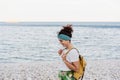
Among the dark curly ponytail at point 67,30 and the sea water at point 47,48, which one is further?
the sea water at point 47,48

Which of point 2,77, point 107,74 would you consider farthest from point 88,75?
point 2,77

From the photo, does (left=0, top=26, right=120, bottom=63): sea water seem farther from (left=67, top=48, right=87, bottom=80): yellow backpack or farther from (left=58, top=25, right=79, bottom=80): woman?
(left=67, top=48, right=87, bottom=80): yellow backpack

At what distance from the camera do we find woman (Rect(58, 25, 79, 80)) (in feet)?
21.1

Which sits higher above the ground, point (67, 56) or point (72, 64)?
point (67, 56)

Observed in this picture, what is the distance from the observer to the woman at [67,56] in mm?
6426

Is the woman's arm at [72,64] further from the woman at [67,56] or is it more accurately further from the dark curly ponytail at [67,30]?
the dark curly ponytail at [67,30]

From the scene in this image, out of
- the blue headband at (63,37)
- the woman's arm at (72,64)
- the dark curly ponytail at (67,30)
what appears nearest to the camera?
the woman's arm at (72,64)

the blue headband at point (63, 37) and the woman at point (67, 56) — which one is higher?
the blue headband at point (63, 37)

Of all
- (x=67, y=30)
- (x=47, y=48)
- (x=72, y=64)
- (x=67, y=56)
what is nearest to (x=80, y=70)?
(x=72, y=64)

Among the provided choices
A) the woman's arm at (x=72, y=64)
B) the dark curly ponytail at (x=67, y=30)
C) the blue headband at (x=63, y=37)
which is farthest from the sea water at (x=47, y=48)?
the woman's arm at (x=72, y=64)

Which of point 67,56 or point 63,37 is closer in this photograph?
point 67,56

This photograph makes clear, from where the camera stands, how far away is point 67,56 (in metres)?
6.44

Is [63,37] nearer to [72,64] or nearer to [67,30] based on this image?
[67,30]

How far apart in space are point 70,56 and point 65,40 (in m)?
0.29
